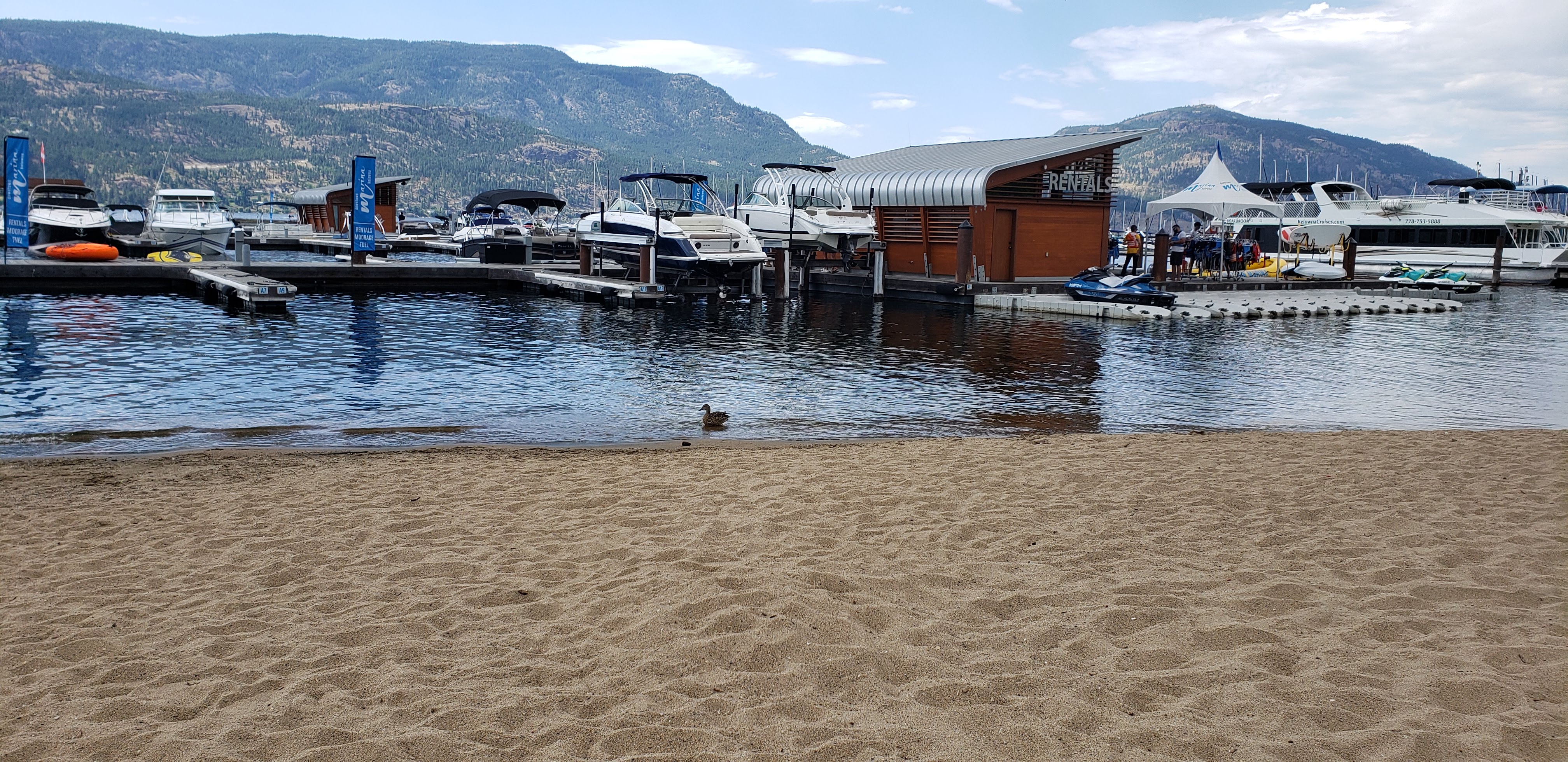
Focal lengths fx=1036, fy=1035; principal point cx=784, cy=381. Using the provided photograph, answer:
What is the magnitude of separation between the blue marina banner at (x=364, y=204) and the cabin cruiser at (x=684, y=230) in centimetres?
628

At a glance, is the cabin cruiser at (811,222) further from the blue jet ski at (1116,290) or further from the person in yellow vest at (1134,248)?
the person in yellow vest at (1134,248)

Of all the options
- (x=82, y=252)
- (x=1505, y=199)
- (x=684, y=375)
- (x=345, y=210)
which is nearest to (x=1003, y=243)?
(x=684, y=375)

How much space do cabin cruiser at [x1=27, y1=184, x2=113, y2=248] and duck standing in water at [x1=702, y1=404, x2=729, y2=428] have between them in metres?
29.8

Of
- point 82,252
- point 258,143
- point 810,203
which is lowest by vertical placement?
point 82,252

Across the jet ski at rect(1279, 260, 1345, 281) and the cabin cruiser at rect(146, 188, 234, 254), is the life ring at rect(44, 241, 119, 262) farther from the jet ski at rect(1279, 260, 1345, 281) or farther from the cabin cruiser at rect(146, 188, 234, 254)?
the jet ski at rect(1279, 260, 1345, 281)

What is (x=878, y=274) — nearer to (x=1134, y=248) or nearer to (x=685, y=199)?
(x=685, y=199)

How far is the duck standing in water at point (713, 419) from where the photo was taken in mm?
10977

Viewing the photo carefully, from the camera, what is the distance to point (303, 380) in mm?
13734

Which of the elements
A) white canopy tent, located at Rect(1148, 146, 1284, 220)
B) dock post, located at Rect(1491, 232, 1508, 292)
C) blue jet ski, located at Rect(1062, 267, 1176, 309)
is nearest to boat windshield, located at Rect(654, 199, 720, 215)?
blue jet ski, located at Rect(1062, 267, 1176, 309)

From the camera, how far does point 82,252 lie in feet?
90.1

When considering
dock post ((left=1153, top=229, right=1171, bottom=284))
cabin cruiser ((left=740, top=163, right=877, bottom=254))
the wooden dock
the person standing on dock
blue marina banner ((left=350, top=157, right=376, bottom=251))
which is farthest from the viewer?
the person standing on dock

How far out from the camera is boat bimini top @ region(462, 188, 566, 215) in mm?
45781

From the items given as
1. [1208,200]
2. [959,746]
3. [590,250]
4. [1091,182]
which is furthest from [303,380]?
[1208,200]

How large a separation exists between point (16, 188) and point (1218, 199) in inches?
2006
